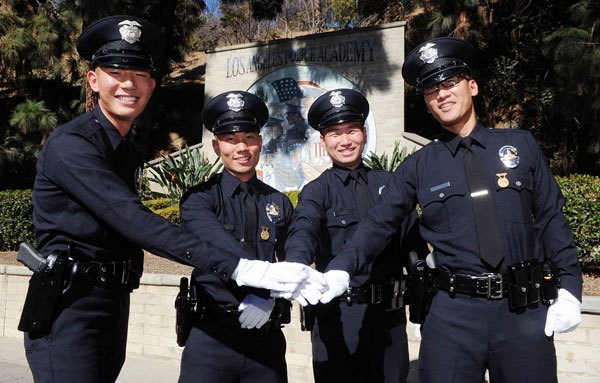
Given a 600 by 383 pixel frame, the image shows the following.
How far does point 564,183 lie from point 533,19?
9868 millimetres

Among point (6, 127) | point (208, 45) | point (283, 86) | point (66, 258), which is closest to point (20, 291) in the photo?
point (66, 258)

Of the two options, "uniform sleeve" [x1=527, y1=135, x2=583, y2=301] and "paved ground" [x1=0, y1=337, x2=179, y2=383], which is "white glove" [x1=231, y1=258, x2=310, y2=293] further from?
"paved ground" [x1=0, y1=337, x2=179, y2=383]

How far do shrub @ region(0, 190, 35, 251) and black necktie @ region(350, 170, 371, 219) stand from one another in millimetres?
7878

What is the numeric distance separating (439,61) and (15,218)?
8.92m

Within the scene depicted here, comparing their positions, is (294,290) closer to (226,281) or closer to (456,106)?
(226,281)

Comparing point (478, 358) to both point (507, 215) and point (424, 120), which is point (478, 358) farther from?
point (424, 120)

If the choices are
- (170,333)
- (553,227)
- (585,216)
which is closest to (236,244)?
(553,227)

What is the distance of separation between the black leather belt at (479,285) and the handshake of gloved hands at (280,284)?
1.61 ft

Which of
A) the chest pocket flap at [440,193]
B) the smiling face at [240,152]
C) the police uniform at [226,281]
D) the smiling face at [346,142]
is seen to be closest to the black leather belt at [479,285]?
the chest pocket flap at [440,193]

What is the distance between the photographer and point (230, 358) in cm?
244

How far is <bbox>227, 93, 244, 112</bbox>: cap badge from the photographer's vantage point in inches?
113

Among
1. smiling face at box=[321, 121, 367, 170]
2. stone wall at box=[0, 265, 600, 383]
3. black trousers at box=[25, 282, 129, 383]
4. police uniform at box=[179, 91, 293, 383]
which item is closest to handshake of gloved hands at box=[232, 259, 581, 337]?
police uniform at box=[179, 91, 293, 383]

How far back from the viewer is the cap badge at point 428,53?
259 centimetres

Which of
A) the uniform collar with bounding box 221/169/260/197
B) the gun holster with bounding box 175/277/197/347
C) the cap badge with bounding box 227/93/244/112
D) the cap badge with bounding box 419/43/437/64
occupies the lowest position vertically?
the gun holster with bounding box 175/277/197/347
